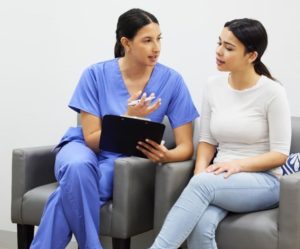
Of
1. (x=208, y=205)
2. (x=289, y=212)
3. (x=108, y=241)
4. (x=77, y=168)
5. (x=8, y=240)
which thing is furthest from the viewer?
(x=8, y=240)

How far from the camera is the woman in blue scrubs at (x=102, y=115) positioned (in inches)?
78.2

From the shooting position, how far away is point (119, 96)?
88.9 inches

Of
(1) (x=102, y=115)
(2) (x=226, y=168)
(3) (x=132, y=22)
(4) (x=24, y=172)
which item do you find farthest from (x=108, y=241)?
(3) (x=132, y=22)

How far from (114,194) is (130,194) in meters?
0.06

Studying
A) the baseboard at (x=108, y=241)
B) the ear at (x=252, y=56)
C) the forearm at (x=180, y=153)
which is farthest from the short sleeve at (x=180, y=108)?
the baseboard at (x=108, y=241)

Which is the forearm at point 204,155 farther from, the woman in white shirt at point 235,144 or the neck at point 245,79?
the neck at point 245,79

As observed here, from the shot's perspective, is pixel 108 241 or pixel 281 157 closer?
pixel 281 157

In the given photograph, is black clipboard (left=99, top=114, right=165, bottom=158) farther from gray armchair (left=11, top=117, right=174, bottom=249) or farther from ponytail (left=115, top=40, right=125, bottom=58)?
ponytail (left=115, top=40, right=125, bottom=58)

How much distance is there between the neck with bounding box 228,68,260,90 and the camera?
6.77ft

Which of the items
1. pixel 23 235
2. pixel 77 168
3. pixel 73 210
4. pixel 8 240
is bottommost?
pixel 8 240

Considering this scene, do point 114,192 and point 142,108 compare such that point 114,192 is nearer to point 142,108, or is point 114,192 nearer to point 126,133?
point 126,133

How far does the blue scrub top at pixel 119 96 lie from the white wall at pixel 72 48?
0.34 meters

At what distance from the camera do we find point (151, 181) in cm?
213

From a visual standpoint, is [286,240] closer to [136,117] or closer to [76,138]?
[136,117]
